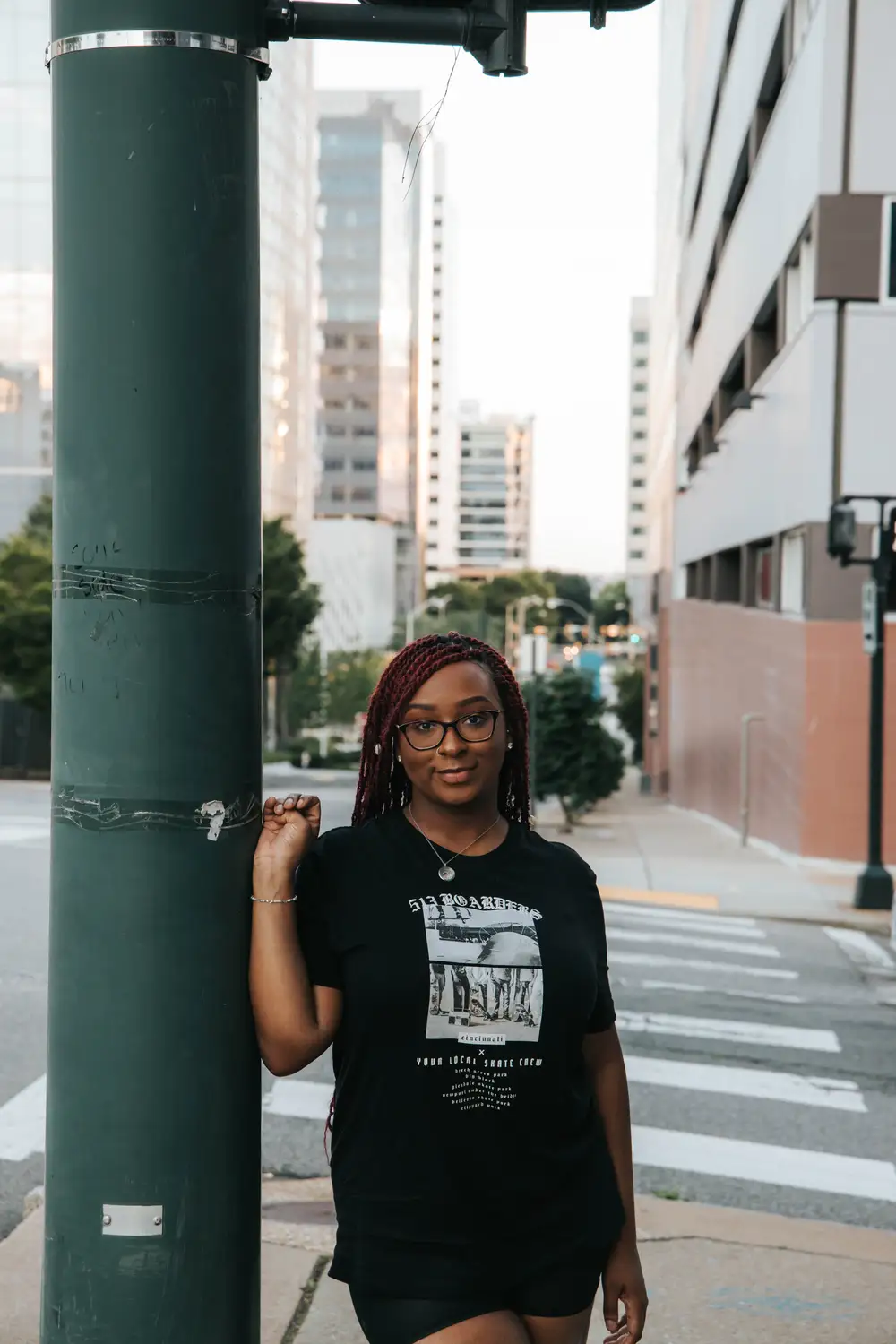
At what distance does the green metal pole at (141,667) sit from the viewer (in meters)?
2.47

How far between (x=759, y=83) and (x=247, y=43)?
89.2ft

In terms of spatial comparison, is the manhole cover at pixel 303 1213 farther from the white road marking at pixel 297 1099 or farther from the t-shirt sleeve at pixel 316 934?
the t-shirt sleeve at pixel 316 934

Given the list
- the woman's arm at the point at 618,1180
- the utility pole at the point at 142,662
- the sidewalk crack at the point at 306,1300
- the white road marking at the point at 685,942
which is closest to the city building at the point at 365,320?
the white road marking at the point at 685,942

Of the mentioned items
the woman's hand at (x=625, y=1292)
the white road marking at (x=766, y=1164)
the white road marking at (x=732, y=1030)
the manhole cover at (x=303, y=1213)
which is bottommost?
the white road marking at (x=732, y=1030)

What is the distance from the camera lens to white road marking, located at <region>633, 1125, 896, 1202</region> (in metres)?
7.32

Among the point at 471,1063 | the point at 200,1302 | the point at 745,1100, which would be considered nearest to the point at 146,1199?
the point at 200,1302

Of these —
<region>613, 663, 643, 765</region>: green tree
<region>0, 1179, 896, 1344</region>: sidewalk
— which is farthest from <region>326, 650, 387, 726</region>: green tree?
<region>0, 1179, 896, 1344</region>: sidewalk

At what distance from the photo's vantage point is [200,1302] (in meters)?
2.54

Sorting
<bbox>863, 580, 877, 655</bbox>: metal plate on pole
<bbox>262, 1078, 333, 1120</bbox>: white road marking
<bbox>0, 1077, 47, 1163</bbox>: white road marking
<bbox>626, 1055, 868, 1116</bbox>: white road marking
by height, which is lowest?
<bbox>626, 1055, 868, 1116</bbox>: white road marking

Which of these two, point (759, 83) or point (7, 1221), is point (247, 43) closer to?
point (7, 1221)

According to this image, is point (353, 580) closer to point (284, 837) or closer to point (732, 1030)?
point (732, 1030)

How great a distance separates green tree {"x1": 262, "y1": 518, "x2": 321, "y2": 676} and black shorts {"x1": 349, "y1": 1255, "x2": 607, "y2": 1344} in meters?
51.2

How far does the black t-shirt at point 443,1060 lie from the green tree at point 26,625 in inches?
1642

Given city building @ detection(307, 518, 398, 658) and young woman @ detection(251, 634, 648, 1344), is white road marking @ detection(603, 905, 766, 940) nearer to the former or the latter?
young woman @ detection(251, 634, 648, 1344)
